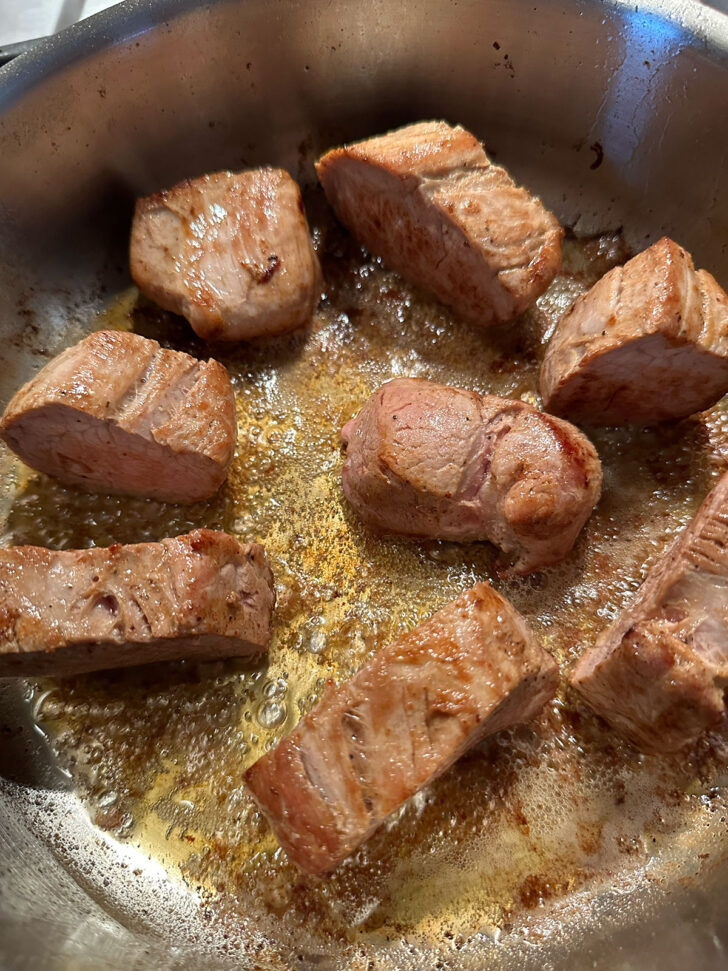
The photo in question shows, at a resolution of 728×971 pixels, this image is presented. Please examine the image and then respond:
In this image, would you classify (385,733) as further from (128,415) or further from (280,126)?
(280,126)

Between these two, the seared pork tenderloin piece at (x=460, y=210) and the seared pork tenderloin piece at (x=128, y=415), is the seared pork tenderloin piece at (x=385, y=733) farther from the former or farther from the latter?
the seared pork tenderloin piece at (x=460, y=210)

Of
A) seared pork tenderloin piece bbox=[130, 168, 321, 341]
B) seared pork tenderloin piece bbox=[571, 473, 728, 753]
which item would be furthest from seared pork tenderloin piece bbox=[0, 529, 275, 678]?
seared pork tenderloin piece bbox=[571, 473, 728, 753]

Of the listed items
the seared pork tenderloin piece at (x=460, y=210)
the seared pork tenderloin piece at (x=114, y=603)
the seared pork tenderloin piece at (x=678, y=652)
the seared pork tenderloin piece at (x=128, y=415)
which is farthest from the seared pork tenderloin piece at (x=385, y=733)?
the seared pork tenderloin piece at (x=460, y=210)

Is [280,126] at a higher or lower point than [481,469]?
higher

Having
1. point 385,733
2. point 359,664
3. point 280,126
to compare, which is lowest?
point 359,664

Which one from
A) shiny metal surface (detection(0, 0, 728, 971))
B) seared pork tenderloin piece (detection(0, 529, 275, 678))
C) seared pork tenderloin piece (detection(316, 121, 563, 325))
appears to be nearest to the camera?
seared pork tenderloin piece (detection(0, 529, 275, 678))

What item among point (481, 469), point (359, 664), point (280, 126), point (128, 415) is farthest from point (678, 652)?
point (280, 126)

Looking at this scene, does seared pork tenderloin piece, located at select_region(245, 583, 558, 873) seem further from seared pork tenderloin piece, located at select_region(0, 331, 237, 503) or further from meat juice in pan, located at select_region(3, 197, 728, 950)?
seared pork tenderloin piece, located at select_region(0, 331, 237, 503)
